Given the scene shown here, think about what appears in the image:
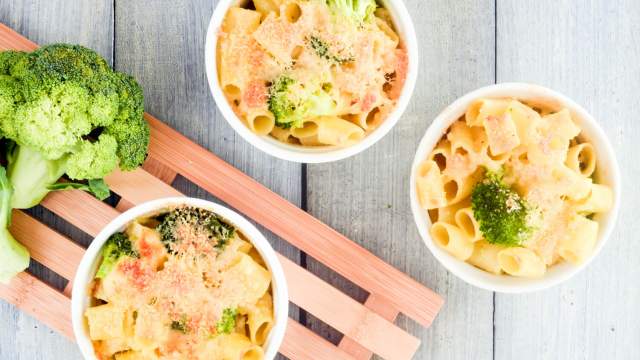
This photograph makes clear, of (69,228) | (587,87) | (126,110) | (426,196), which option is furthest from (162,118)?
(587,87)

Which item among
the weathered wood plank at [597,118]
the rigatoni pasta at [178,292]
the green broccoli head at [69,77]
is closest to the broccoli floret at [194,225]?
the rigatoni pasta at [178,292]

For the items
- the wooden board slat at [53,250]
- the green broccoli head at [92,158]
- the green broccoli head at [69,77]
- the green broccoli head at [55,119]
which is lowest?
the wooden board slat at [53,250]

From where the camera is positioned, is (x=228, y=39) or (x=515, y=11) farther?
(x=515, y=11)

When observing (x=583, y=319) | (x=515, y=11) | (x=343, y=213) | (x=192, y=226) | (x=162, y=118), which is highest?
(x=515, y=11)

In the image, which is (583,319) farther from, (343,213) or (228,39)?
(228,39)

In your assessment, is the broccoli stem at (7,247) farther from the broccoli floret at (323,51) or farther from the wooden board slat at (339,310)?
the broccoli floret at (323,51)

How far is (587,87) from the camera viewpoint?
1827 mm

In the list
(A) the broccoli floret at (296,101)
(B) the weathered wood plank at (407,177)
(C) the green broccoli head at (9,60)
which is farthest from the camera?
(B) the weathered wood plank at (407,177)

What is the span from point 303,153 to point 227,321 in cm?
38

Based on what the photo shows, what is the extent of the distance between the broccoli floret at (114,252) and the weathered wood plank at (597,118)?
0.88m

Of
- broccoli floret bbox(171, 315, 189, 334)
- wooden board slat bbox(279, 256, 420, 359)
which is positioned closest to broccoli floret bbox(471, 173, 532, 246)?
wooden board slat bbox(279, 256, 420, 359)

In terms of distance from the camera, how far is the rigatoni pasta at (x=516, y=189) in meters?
1.51

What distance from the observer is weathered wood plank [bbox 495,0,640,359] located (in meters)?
1.82

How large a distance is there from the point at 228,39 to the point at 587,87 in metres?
0.89
